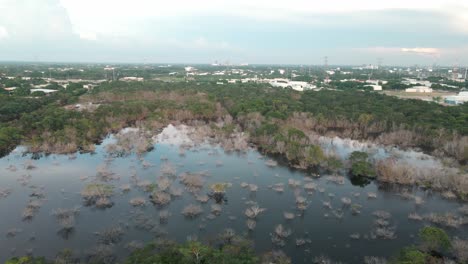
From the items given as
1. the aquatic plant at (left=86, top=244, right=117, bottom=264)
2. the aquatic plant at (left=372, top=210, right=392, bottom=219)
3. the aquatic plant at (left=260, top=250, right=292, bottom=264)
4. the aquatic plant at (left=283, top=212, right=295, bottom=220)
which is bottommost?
the aquatic plant at (left=86, top=244, right=117, bottom=264)

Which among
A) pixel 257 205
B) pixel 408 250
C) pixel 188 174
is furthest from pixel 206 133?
pixel 408 250

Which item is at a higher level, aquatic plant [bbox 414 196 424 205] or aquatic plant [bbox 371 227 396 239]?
aquatic plant [bbox 414 196 424 205]

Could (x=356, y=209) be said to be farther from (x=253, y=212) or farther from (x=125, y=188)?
(x=125, y=188)

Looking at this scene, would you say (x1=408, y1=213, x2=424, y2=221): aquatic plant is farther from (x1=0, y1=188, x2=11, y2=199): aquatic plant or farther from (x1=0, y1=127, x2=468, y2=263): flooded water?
(x1=0, y1=188, x2=11, y2=199): aquatic plant

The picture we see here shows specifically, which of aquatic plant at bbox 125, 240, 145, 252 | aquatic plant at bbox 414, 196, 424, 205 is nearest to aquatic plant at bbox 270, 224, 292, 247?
aquatic plant at bbox 125, 240, 145, 252

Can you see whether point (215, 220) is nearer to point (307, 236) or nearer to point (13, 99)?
point (307, 236)

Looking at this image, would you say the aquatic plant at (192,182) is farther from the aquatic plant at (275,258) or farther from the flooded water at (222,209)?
the aquatic plant at (275,258)
